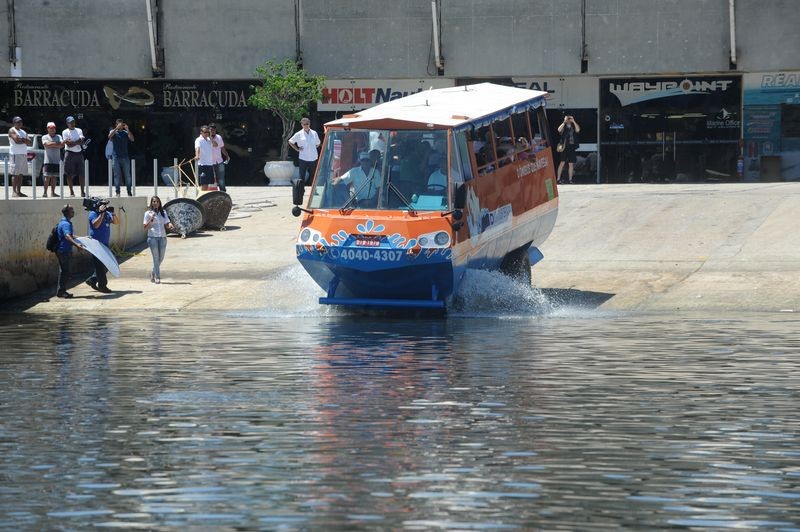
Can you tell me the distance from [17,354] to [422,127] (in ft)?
21.0

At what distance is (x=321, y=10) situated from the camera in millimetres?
44062

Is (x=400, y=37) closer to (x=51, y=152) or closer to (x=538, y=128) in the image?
(x=51, y=152)

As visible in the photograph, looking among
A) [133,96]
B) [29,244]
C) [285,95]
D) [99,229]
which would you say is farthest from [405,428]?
[133,96]

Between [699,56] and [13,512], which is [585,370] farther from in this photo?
[699,56]

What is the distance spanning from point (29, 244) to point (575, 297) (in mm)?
9206

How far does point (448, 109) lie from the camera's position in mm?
22016

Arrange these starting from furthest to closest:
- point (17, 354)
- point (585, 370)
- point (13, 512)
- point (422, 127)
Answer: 1. point (422, 127)
2. point (17, 354)
3. point (585, 370)
4. point (13, 512)

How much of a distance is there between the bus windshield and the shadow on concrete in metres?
3.49

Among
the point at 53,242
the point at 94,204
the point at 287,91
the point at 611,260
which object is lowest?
the point at 611,260

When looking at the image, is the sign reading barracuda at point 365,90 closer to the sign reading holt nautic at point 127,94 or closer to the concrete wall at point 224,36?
the concrete wall at point 224,36

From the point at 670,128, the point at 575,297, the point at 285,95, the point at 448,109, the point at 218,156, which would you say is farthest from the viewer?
the point at 670,128

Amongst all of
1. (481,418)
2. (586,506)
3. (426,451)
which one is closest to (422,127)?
(481,418)

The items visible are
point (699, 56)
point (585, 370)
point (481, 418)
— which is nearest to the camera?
point (481, 418)

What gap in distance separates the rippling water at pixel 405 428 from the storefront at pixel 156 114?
25473 mm
